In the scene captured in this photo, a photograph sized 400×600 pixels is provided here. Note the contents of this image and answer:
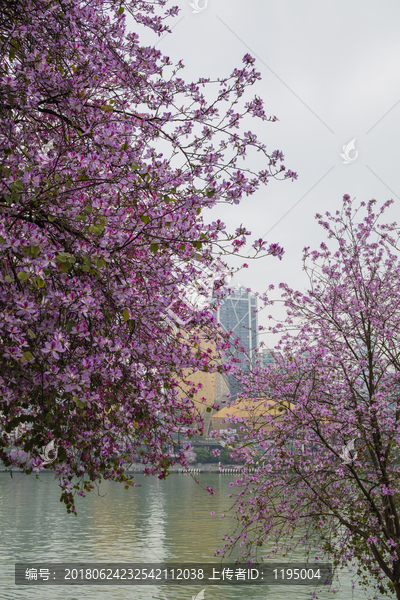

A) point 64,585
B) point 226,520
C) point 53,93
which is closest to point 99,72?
point 53,93

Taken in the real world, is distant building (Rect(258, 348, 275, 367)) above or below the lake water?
above

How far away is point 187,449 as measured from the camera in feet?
20.1

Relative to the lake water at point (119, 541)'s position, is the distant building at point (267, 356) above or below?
above

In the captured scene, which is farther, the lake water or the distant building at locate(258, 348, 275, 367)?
the lake water

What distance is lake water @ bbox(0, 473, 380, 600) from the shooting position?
16359 mm

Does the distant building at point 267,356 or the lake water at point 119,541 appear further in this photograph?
the lake water at point 119,541

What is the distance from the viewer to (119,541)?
990 inches

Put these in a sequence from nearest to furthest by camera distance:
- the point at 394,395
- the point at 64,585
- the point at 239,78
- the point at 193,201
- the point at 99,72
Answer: the point at 193,201 → the point at 99,72 → the point at 239,78 → the point at 394,395 → the point at 64,585

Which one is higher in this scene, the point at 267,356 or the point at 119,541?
the point at 267,356

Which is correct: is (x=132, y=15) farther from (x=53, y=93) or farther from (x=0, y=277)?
(x=0, y=277)

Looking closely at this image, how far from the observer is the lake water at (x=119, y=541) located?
16.4 metres

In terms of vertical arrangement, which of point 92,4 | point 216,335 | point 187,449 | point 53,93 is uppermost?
point 92,4

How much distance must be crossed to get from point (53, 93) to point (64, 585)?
16957 mm

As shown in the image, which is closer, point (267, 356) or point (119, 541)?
point (267, 356)
